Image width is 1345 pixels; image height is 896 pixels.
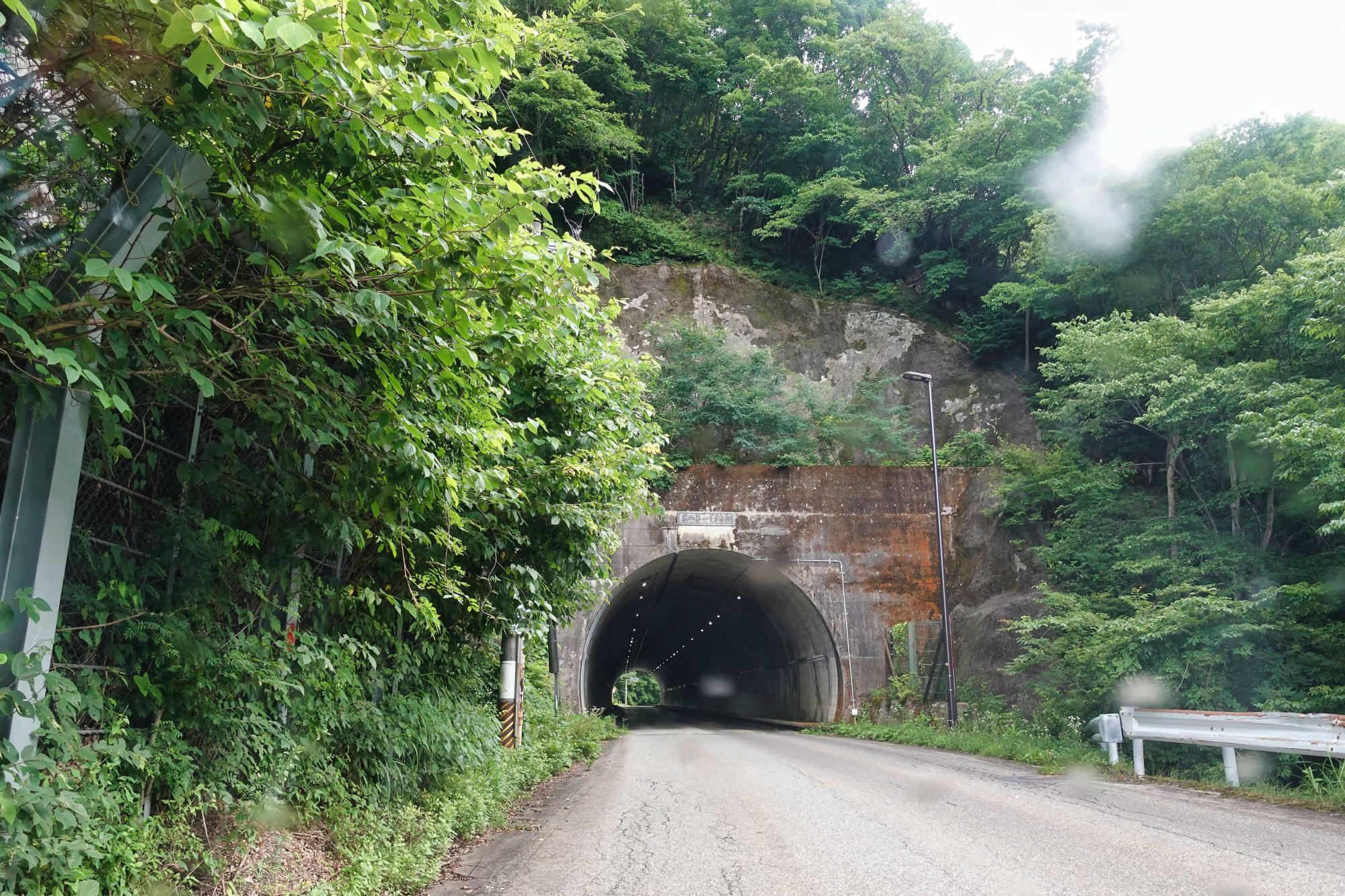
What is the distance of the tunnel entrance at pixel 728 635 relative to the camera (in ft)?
73.7

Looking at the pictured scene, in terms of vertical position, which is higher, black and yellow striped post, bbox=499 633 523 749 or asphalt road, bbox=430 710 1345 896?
black and yellow striped post, bbox=499 633 523 749

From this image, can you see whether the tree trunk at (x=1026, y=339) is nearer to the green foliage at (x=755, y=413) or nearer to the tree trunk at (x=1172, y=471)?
the green foliage at (x=755, y=413)

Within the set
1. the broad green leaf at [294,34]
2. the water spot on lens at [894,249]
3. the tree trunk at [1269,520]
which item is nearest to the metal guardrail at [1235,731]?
the tree trunk at [1269,520]

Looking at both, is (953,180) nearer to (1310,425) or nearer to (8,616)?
(1310,425)

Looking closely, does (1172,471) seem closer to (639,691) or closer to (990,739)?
(990,739)

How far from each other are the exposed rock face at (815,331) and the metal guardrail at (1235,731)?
55.9ft

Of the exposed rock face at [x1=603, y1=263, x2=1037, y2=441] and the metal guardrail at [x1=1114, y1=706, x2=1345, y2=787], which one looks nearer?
the metal guardrail at [x1=1114, y1=706, x2=1345, y2=787]

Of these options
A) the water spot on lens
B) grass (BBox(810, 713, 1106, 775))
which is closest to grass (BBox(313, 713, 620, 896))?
grass (BBox(810, 713, 1106, 775))

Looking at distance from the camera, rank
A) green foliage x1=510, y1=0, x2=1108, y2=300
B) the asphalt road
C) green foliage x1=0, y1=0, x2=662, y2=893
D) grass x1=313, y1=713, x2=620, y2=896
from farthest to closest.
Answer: green foliage x1=510, y1=0, x2=1108, y2=300 < the asphalt road < grass x1=313, y1=713, x2=620, y2=896 < green foliage x1=0, y1=0, x2=662, y2=893

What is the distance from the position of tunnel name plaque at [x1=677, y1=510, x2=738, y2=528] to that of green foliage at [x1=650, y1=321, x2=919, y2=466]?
56.8 inches

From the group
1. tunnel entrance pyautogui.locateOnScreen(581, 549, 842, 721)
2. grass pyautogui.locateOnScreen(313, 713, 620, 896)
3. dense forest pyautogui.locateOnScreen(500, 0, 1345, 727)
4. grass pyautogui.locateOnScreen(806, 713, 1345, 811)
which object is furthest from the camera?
tunnel entrance pyautogui.locateOnScreen(581, 549, 842, 721)

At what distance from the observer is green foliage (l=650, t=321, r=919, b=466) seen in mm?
23031

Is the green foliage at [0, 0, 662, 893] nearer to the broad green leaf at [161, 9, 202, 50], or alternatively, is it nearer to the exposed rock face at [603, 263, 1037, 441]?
the broad green leaf at [161, 9, 202, 50]

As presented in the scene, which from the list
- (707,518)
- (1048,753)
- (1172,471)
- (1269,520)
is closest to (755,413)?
(707,518)
